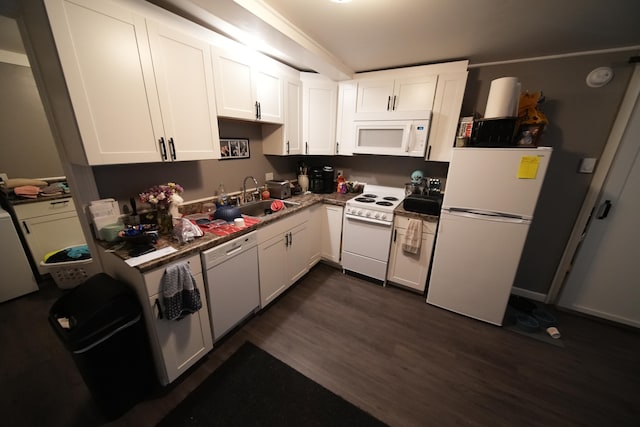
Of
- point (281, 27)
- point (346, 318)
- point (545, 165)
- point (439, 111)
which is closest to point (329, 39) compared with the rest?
point (281, 27)

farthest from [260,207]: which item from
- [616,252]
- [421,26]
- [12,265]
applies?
[616,252]

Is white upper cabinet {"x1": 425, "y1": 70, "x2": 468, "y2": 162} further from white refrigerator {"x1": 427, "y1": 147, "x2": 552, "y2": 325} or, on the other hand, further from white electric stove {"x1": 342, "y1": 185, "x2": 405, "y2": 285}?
white electric stove {"x1": 342, "y1": 185, "x2": 405, "y2": 285}

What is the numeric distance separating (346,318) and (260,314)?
0.84 meters

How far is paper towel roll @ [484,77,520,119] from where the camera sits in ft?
5.61

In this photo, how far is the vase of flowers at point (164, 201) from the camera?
1.52 m

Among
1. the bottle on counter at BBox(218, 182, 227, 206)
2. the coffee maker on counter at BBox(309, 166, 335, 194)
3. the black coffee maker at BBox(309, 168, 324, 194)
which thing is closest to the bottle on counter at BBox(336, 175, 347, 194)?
the coffee maker on counter at BBox(309, 166, 335, 194)

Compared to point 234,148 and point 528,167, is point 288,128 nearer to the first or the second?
point 234,148

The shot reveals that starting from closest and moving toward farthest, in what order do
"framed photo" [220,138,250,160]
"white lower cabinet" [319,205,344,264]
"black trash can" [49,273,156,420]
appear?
"black trash can" [49,273,156,420]
"framed photo" [220,138,250,160]
"white lower cabinet" [319,205,344,264]

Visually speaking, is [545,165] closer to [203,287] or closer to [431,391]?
[431,391]

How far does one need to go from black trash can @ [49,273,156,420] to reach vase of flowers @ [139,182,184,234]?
0.44m

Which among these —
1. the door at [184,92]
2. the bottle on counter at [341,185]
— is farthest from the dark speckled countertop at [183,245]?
the bottle on counter at [341,185]

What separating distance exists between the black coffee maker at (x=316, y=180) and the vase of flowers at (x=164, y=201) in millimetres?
1657

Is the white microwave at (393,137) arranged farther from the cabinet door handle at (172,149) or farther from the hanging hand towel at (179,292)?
the hanging hand towel at (179,292)

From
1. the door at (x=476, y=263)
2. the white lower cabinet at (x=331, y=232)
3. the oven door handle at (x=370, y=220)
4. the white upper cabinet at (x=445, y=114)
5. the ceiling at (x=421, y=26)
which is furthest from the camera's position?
the white lower cabinet at (x=331, y=232)
